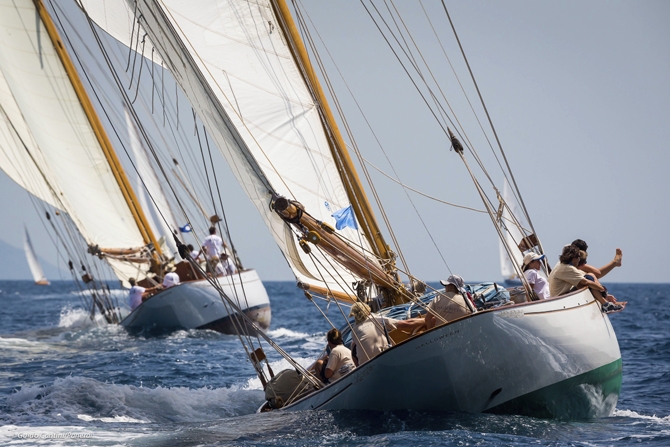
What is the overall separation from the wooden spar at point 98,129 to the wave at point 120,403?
39.8 feet

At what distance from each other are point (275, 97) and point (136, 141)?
2104 cm

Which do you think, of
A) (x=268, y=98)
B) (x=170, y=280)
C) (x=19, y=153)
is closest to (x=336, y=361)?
(x=268, y=98)

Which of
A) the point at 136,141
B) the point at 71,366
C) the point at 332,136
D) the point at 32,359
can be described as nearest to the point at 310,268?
the point at 332,136

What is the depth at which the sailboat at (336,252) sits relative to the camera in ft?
29.2

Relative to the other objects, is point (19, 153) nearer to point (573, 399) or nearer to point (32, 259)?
point (573, 399)

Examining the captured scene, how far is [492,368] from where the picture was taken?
29.1ft

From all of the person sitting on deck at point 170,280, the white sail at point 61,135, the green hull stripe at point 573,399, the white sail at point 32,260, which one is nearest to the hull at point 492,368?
the green hull stripe at point 573,399

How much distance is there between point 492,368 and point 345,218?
13.0 ft

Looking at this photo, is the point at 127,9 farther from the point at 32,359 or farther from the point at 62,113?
the point at 62,113

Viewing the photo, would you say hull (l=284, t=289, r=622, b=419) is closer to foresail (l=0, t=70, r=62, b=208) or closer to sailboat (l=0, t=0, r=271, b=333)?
sailboat (l=0, t=0, r=271, b=333)

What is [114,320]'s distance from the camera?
2627cm

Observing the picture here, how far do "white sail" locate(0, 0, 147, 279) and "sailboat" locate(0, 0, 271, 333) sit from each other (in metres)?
0.03

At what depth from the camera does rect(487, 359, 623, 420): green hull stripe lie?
9094 millimetres

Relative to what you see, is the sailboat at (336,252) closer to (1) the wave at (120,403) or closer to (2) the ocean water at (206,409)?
(2) the ocean water at (206,409)
